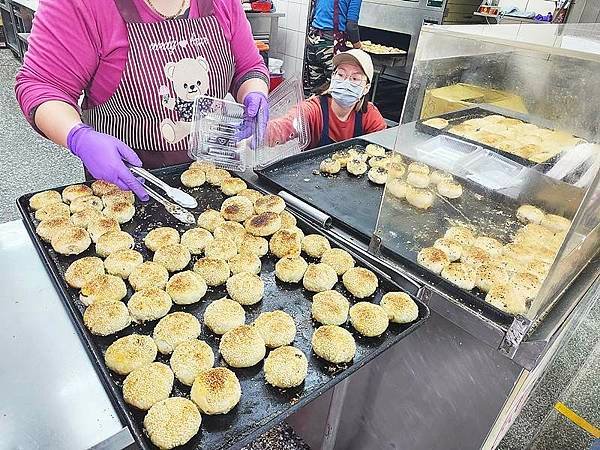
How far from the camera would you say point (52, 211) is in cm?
131

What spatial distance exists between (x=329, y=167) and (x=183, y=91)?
62cm

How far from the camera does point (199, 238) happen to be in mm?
1296

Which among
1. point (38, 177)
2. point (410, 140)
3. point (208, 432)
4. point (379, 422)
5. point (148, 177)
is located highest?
point (410, 140)

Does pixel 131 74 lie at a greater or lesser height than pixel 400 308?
greater

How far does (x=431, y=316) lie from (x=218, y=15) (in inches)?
51.6

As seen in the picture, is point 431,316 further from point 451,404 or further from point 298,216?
point 298,216

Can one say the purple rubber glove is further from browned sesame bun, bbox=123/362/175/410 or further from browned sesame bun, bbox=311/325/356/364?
browned sesame bun, bbox=311/325/356/364

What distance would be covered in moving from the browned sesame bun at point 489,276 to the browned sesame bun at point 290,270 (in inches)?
17.9

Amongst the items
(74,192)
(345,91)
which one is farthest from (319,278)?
(345,91)

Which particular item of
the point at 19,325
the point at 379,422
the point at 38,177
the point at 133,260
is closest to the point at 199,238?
the point at 133,260

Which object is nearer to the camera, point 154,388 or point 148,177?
point 154,388

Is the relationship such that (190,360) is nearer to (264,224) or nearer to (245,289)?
(245,289)

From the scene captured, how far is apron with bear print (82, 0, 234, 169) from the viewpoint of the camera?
151cm

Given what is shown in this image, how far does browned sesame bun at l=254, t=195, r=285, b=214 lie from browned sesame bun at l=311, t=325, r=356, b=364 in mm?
517
